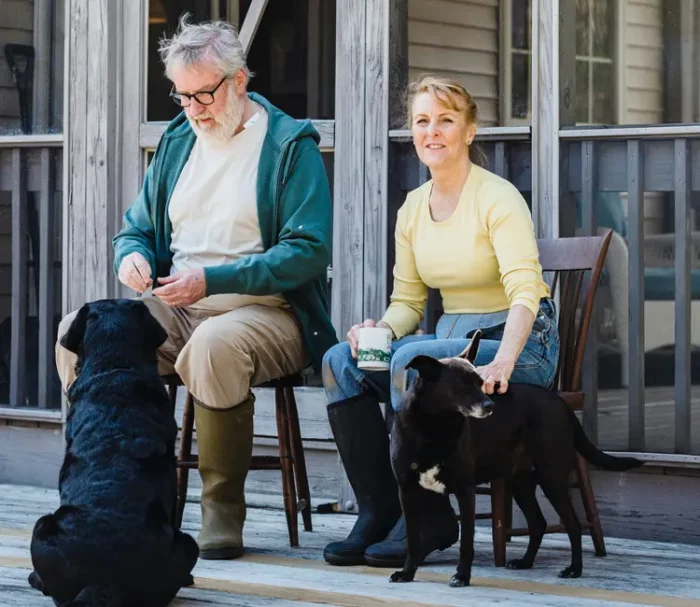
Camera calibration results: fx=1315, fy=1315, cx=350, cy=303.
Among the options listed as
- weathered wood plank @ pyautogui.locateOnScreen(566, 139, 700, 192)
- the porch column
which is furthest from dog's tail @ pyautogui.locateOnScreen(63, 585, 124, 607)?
weathered wood plank @ pyautogui.locateOnScreen(566, 139, 700, 192)

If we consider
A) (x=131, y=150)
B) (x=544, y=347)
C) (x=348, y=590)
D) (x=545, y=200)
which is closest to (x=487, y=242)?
(x=544, y=347)

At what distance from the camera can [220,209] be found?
3.82 m

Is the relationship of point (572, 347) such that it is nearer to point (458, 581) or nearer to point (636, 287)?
point (636, 287)

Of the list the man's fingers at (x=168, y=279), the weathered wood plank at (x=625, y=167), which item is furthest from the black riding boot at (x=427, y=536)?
the weathered wood plank at (x=625, y=167)

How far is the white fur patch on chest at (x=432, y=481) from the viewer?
321 centimetres

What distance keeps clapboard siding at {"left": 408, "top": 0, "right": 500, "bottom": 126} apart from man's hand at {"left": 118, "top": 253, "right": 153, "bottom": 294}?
4.09 ft

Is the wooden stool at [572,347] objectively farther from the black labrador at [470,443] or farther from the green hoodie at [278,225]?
the green hoodie at [278,225]

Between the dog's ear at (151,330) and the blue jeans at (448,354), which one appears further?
the blue jeans at (448,354)

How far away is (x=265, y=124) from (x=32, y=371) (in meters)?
Result: 1.73

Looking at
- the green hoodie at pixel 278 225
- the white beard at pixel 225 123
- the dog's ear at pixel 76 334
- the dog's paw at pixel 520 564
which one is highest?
the white beard at pixel 225 123

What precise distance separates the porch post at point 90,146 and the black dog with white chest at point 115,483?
175 cm

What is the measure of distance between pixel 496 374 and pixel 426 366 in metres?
0.19

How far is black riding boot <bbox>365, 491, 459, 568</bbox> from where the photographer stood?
11.3ft

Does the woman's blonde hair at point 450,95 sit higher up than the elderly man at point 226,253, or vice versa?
the woman's blonde hair at point 450,95
